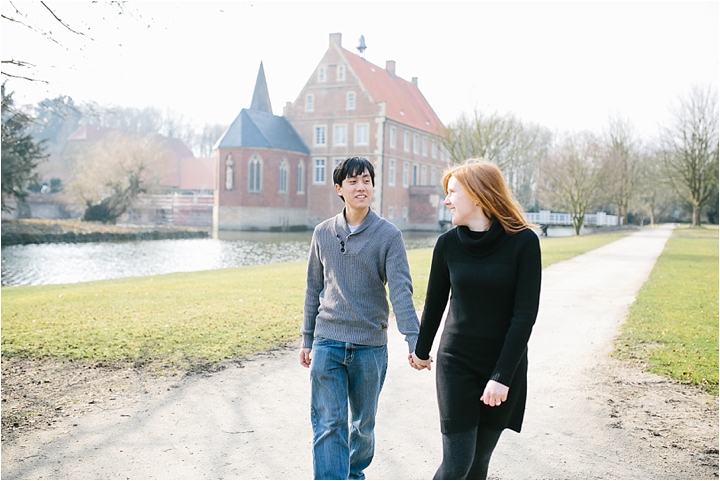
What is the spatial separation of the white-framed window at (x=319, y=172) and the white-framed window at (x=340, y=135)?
7.11 ft

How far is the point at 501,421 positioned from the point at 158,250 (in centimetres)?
2661

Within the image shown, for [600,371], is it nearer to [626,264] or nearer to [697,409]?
[697,409]

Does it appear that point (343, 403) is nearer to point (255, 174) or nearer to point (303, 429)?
point (303, 429)

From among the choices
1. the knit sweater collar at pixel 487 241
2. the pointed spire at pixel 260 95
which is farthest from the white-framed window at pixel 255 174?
the knit sweater collar at pixel 487 241

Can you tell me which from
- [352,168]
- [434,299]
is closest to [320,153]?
[352,168]

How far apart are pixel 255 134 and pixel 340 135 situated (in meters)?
7.05

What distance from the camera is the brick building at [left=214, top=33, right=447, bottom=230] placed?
166 feet

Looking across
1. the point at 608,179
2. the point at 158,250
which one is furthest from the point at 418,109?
the point at 158,250

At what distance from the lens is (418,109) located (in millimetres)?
62062

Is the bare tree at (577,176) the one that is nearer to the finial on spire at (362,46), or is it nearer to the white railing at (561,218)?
the white railing at (561,218)

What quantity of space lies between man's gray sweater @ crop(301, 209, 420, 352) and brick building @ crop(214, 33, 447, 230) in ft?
154

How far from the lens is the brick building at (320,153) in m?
50.7

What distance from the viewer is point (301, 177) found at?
54250mm

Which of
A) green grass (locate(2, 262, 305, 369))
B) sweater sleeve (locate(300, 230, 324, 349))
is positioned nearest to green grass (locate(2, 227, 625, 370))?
green grass (locate(2, 262, 305, 369))
